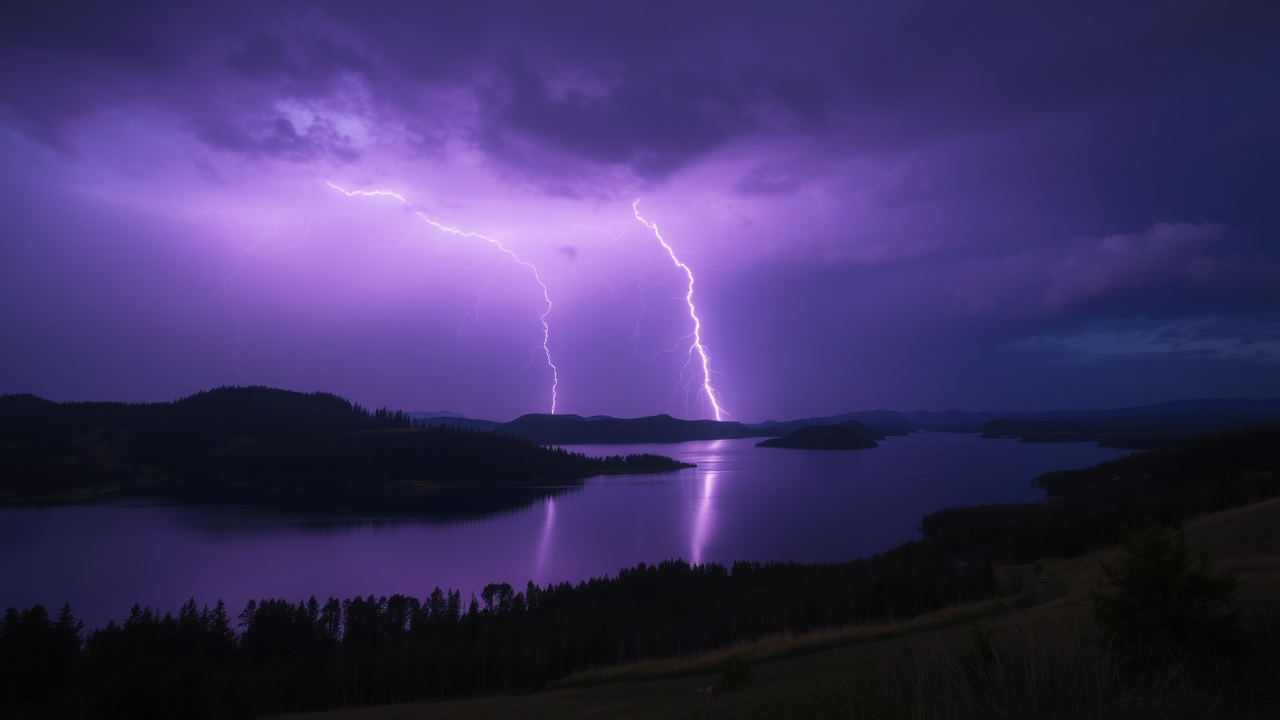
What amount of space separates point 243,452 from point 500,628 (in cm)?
12723

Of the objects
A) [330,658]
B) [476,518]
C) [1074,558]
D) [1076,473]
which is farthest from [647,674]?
[1076,473]

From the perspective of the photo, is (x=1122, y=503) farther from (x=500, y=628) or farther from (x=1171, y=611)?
(x=1171, y=611)

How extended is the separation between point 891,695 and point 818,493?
84.1 m

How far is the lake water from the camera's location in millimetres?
41812

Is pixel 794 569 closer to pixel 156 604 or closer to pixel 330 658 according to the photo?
pixel 330 658

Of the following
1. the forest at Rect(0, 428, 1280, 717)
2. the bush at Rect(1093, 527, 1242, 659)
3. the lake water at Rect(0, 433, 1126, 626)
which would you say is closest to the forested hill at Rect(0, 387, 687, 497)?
the lake water at Rect(0, 433, 1126, 626)

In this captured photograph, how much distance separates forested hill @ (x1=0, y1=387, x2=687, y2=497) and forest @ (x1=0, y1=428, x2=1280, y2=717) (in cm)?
8642

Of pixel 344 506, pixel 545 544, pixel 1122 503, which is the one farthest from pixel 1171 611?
pixel 344 506

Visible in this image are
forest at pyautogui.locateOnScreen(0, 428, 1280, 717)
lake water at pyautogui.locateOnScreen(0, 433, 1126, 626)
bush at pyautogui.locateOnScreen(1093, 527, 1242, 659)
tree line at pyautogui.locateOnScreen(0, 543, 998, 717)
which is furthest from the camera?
lake water at pyautogui.locateOnScreen(0, 433, 1126, 626)

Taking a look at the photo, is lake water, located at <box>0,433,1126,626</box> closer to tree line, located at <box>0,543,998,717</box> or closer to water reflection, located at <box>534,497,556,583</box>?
water reflection, located at <box>534,497,556,583</box>

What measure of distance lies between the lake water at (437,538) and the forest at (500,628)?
8.26 m

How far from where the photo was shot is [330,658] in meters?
26.1

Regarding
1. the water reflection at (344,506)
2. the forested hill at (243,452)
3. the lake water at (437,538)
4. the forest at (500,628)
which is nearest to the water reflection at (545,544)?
the lake water at (437,538)

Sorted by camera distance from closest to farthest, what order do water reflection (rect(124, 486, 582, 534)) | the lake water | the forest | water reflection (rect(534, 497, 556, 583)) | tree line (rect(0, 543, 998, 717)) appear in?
tree line (rect(0, 543, 998, 717)) → the forest → the lake water → water reflection (rect(534, 497, 556, 583)) → water reflection (rect(124, 486, 582, 534))
